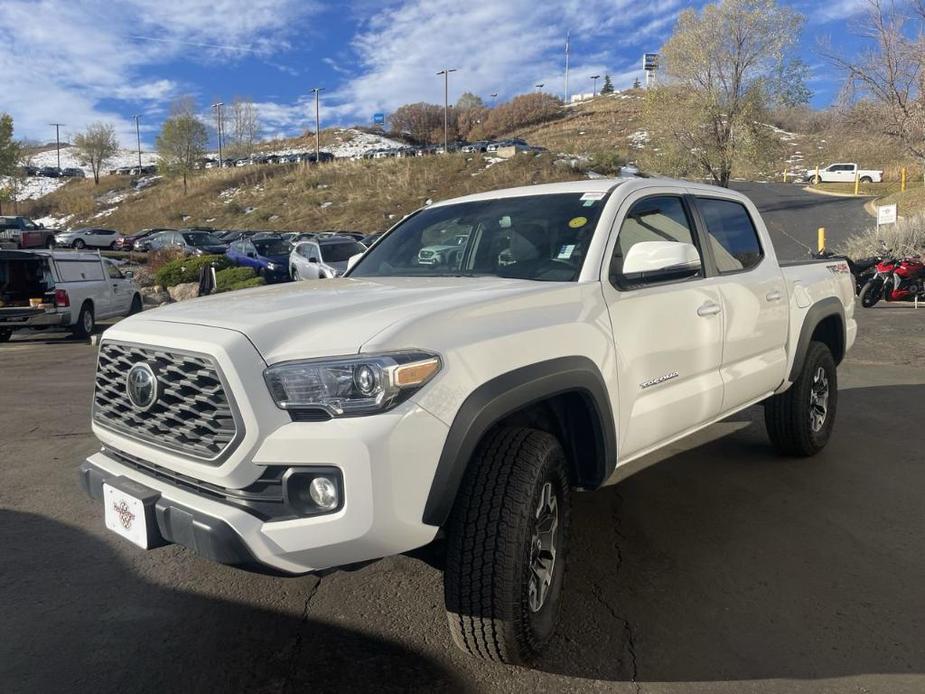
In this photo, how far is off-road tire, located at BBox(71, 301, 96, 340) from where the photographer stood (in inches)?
486

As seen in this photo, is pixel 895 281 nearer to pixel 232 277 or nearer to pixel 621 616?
pixel 621 616

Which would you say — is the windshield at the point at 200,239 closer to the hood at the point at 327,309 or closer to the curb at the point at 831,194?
the hood at the point at 327,309

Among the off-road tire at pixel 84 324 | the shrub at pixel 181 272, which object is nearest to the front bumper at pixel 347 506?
the off-road tire at pixel 84 324

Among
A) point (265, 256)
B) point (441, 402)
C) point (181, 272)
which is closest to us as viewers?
point (441, 402)

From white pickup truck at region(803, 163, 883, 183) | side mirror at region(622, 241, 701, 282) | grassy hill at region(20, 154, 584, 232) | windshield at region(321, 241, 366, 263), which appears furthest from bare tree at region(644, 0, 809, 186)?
side mirror at region(622, 241, 701, 282)

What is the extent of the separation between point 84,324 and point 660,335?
12.0 meters

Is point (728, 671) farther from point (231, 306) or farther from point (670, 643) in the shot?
point (231, 306)

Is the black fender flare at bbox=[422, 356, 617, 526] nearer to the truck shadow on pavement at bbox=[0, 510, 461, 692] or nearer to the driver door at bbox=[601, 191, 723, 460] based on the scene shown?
the driver door at bbox=[601, 191, 723, 460]

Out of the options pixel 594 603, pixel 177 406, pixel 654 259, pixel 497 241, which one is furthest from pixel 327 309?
pixel 594 603

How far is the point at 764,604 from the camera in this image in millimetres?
3000

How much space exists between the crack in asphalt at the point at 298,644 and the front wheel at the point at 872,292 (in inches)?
486

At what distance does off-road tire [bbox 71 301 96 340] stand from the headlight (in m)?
11.8

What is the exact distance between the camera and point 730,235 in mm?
4297

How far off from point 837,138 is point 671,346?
72.5ft
